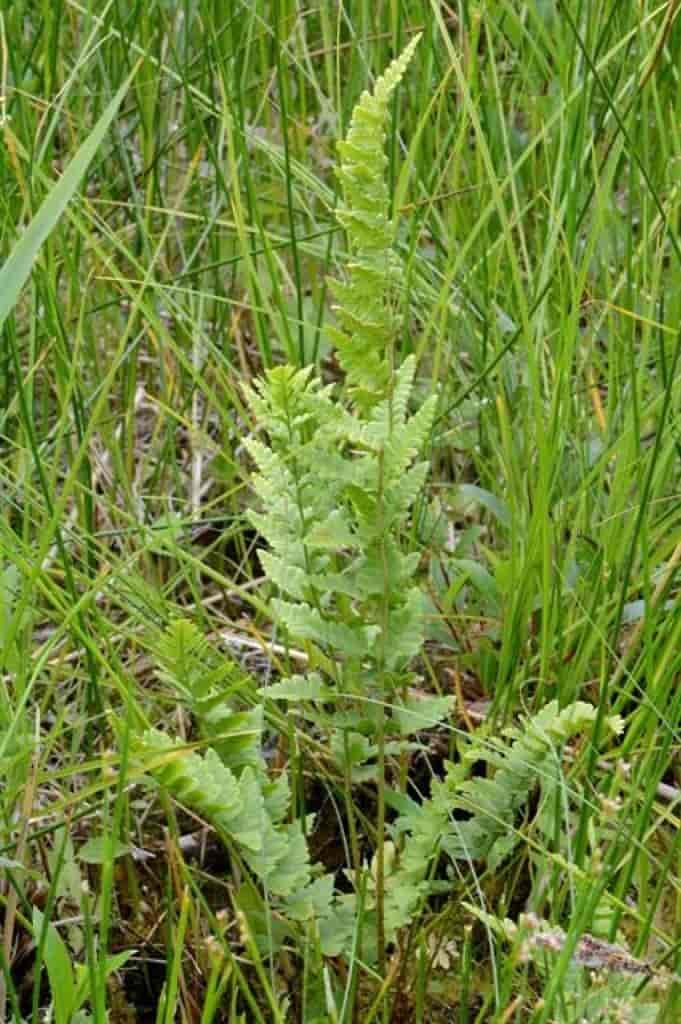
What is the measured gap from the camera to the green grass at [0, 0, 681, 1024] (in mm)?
1103

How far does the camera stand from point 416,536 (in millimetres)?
1402

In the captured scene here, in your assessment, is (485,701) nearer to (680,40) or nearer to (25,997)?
(25,997)

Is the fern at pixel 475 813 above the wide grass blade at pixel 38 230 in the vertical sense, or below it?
below

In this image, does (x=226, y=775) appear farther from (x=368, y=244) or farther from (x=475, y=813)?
(x=368, y=244)

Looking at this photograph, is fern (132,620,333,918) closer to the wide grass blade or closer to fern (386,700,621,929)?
fern (386,700,621,929)

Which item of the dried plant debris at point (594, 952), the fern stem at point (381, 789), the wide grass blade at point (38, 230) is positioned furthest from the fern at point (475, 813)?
the wide grass blade at point (38, 230)

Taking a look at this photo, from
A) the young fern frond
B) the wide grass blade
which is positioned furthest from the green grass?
the young fern frond

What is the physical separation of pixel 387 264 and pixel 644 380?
0.55 meters

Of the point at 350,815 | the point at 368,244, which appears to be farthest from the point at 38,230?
the point at 350,815

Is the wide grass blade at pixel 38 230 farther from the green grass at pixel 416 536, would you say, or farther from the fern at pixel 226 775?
the fern at pixel 226 775

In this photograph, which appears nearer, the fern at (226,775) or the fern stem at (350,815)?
the fern at (226,775)

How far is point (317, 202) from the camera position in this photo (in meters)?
2.03

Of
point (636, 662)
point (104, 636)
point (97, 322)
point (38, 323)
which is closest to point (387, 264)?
point (104, 636)

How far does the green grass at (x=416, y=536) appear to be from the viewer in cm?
110
